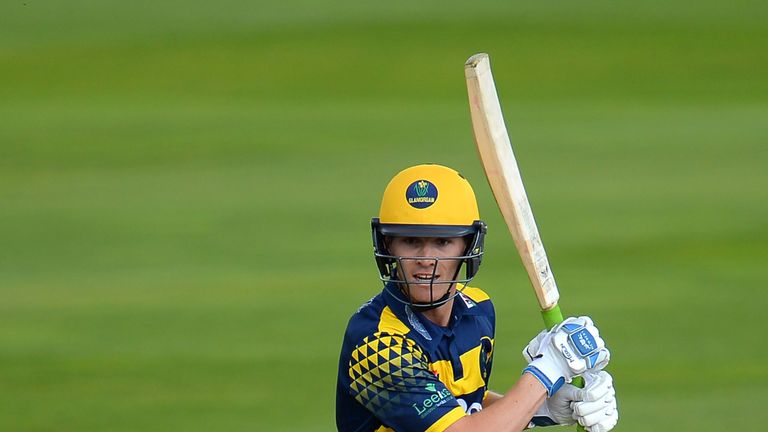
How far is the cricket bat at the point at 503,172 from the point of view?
3381 millimetres

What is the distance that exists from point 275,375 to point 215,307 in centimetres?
67

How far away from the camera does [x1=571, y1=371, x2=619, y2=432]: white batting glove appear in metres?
3.39

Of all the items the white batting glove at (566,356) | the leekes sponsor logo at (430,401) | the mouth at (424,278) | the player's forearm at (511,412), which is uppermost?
the mouth at (424,278)

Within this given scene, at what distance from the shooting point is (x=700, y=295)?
20.9 feet

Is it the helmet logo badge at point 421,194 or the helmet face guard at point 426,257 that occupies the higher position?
the helmet logo badge at point 421,194

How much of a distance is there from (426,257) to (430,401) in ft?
1.22

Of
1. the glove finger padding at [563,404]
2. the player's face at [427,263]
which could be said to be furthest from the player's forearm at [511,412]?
the player's face at [427,263]

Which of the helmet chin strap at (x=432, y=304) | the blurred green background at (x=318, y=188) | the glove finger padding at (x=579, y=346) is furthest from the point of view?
the blurred green background at (x=318, y=188)

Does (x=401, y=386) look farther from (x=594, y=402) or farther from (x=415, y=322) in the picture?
(x=594, y=402)

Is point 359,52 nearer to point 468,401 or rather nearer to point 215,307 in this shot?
point 215,307

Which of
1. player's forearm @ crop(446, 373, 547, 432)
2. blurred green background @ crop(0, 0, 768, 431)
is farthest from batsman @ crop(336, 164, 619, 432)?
blurred green background @ crop(0, 0, 768, 431)

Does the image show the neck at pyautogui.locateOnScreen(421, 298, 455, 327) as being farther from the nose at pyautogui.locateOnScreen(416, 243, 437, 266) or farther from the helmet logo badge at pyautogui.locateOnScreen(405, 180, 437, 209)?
the helmet logo badge at pyautogui.locateOnScreen(405, 180, 437, 209)

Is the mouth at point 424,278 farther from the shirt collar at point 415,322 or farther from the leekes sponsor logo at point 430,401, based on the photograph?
the leekes sponsor logo at point 430,401

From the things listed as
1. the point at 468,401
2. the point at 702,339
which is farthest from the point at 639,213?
the point at 468,401
